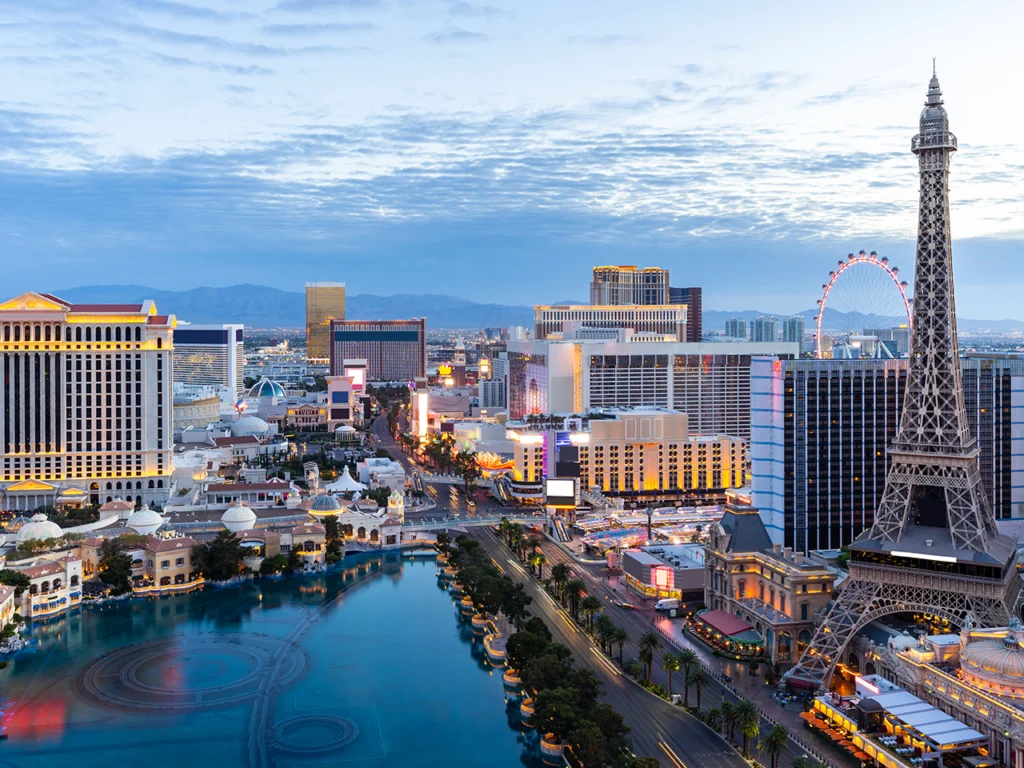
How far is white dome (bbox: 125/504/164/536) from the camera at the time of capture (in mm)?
79750

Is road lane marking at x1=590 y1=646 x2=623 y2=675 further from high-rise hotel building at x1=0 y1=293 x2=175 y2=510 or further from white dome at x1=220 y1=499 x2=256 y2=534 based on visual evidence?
high-rise hotel building at x1=0 y1=293 x2=175 y2=510

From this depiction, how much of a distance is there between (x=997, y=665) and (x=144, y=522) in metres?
63.1

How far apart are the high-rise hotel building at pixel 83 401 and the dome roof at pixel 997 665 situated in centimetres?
7722

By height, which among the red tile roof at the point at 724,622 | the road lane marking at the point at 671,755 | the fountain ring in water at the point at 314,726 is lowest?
the fountain ring in water at the point at 314,726

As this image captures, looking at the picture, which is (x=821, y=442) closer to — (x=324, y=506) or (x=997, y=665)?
(x=997, y=665)

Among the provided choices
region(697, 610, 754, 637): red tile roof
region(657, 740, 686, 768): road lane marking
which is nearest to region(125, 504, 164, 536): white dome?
region(697, 610, 754, 637): red tile roof

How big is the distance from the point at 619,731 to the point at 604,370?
3576 inches

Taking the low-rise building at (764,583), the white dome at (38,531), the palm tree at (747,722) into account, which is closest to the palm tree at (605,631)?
the low-rise building at (764,583)

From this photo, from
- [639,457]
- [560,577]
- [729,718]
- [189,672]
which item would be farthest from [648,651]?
[639,457]

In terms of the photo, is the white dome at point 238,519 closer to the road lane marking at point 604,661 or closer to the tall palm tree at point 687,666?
the road lane marking at point 604,661

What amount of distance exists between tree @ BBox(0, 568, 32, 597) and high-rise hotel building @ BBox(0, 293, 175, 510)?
2899cm

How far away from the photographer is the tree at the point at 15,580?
6419 centimetres

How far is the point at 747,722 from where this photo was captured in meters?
42.5

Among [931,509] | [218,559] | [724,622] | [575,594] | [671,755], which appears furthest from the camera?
[218,559]
